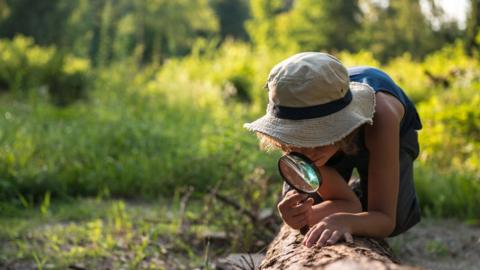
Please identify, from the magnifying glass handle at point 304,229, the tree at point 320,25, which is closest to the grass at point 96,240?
the magnifying glass handle at point 304,229

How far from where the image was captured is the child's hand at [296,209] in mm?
2471

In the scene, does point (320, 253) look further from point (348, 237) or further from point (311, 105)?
point (311, 105)

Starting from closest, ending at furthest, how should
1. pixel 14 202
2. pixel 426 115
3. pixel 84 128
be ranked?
pixel 14 202 → pixel 426 115 → pixel 84 128

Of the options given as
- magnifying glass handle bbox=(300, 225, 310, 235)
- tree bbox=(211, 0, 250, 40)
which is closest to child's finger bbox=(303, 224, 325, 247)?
magnifying glass handle bbox=(300, 225, 310, 235)

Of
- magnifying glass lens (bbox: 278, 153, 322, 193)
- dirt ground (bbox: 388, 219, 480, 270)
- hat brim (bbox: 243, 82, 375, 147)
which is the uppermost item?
hat brim (bbox: 243, 82, 375, 147)

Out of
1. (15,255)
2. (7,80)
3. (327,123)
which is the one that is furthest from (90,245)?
(7,80)

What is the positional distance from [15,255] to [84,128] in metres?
3.84

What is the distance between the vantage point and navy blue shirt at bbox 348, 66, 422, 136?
270cm

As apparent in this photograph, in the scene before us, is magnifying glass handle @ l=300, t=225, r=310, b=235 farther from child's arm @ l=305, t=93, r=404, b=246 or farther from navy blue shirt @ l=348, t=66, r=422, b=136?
navy blue shirt @ l=348, t=66, r=422, b=136

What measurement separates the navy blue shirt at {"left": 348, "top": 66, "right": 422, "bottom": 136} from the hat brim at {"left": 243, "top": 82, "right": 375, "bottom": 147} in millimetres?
340

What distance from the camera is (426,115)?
647 cm

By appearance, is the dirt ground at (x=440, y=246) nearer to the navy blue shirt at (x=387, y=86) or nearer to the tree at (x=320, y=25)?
the navy blue shirt at (x=387, y=86)

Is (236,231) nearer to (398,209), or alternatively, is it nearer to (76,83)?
(398,209)

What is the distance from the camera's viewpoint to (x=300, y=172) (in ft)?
7.38
